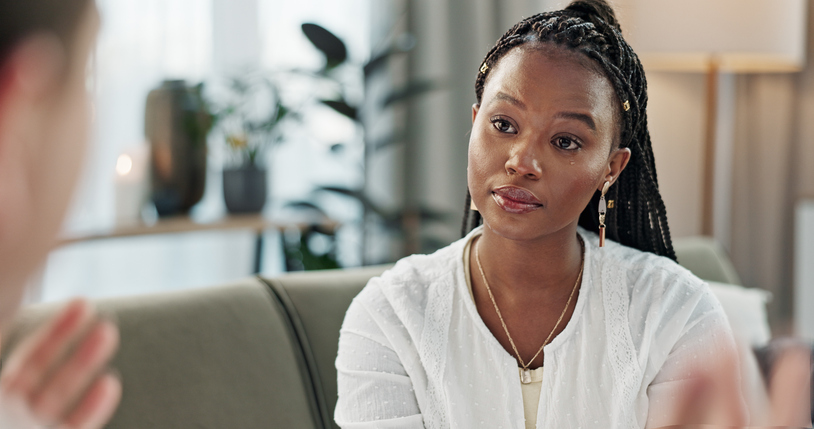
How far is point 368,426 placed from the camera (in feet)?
3.59

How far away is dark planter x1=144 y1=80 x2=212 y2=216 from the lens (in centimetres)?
224

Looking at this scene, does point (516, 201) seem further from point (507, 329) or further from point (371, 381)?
point (371, 381)

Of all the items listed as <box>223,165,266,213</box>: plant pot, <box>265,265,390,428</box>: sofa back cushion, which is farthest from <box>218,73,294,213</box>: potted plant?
<box>265,265,390,428</box>: sofa back cushion

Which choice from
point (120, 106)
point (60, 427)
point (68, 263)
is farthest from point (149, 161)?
point (60, 427)

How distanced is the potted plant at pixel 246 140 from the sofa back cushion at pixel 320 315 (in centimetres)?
99

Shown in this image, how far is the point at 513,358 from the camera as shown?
116cm

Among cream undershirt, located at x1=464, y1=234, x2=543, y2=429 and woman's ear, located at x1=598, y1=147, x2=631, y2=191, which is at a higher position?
woman's ear, located at x1=598, y1=147, x2=631, y2=191

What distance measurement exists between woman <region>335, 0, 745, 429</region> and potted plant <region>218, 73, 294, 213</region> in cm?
127

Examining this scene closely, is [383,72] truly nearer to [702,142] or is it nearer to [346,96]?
[346,96]

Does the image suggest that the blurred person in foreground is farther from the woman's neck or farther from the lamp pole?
the lamp pole

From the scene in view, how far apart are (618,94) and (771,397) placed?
2.48 feet

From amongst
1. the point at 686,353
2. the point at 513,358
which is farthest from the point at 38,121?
the point at 686,353

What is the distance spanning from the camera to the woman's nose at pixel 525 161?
106 cm

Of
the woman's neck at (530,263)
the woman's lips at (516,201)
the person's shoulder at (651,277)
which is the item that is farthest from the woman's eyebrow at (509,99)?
the person's shoulder at (651,277)
